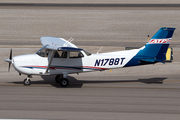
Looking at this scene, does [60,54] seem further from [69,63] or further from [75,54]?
[75,54]

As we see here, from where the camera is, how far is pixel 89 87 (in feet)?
40.8

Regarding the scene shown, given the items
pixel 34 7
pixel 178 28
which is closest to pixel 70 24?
pixel 34 7

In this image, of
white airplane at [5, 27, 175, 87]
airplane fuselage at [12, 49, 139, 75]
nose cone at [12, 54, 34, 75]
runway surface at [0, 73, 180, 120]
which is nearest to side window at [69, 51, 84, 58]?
white airplane at [5, 27, 175, 87]

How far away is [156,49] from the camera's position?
1305 centimetres

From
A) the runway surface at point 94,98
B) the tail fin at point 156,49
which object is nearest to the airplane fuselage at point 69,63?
the tail fin at point 156,49

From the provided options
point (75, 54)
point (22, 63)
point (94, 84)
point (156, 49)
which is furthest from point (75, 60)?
point (156, 49)

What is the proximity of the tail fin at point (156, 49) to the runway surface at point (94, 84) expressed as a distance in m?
1.31

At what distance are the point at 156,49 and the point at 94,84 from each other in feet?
12.5

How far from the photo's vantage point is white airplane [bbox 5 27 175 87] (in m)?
12.2

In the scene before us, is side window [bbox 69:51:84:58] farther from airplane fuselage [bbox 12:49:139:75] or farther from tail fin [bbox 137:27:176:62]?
tail fin [bbox 137:27:176:62]

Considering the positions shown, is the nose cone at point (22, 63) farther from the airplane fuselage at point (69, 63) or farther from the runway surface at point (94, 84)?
the runway surface at point (94, 84)

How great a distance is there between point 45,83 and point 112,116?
568 centimetres

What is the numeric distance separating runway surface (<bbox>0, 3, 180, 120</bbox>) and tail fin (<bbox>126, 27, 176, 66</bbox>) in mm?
1313

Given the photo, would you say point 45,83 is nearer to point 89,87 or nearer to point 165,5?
point 89,87
